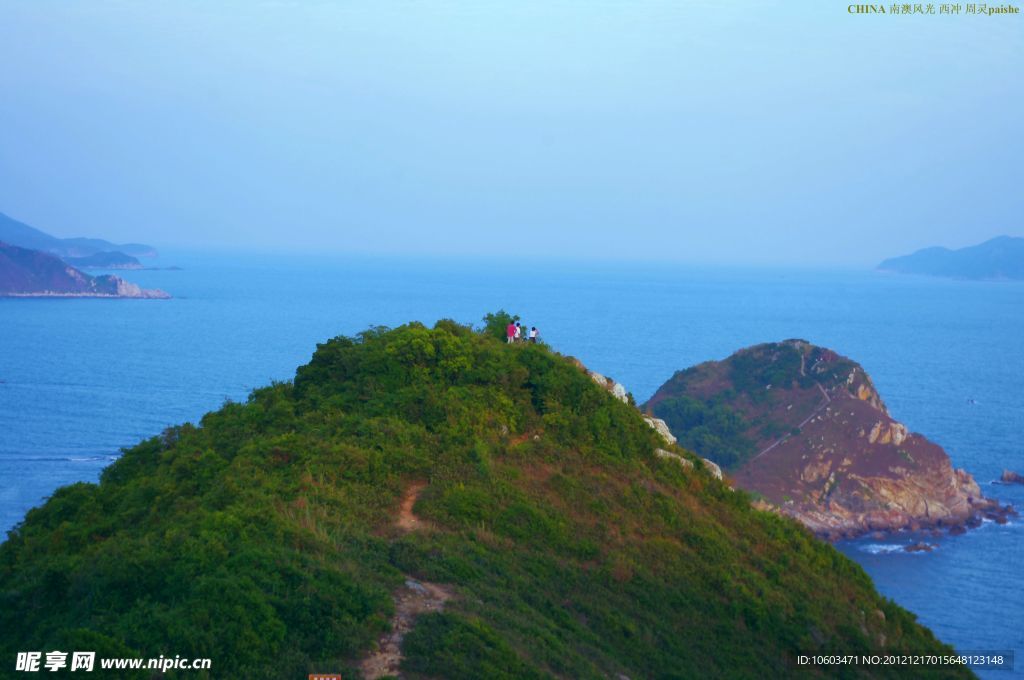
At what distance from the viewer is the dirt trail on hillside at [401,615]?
11.3m

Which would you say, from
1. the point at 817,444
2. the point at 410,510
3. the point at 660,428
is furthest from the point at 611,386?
the point at 817,444

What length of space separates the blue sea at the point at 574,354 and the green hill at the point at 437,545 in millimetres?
17401

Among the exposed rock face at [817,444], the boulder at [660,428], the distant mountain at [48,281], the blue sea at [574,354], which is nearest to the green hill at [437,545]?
the boulder at [660,428]

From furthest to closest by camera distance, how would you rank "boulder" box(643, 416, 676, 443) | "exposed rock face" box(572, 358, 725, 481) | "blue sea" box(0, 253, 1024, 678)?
1. "blue sea" box(0, 253, 1024, 678)
2. "boulder" box(643, 416, 676, 443)
3. "exposed rock face" box(572, 358, 725, 481)

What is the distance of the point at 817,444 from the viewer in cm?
5453

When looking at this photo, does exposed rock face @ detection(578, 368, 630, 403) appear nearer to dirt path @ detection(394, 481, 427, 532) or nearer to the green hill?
the green hill

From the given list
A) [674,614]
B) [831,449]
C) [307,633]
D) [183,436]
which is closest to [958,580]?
[831,449]

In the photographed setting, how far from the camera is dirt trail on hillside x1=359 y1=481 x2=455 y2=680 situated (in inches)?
444

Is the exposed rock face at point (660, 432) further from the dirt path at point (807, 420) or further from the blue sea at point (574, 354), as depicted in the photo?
the dirt path at point (807, 420)

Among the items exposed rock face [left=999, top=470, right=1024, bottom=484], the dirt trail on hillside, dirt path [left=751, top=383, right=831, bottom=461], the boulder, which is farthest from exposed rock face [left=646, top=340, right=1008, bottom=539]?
the dirt trail on hillside

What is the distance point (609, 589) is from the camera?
51.8 ft

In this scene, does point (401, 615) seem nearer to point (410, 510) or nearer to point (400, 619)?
point (400, 619)

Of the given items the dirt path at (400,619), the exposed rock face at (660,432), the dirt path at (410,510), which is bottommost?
the dirt path at (400,619)

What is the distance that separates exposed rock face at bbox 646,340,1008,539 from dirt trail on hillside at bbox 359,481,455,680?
128 feet
